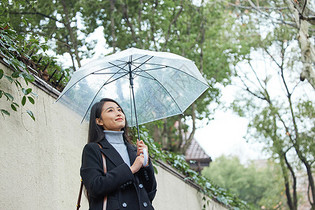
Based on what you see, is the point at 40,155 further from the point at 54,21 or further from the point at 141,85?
the point at 54,21

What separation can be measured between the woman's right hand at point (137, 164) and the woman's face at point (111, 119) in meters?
0.39

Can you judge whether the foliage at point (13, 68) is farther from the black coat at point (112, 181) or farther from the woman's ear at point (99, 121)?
the black coat at point (112, 181)

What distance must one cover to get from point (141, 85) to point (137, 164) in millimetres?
1318

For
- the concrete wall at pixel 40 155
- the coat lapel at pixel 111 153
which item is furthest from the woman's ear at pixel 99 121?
the concrete wall at pixel 40 155

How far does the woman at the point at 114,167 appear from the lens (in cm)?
260

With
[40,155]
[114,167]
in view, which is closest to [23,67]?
[40,155]

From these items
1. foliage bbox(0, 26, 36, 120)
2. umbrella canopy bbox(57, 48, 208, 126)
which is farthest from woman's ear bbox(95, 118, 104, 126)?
foliage bbox(0, 26, 36, 120)

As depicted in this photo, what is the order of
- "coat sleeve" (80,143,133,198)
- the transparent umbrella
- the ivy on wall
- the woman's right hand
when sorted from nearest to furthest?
"coat sleeve" (80,143,133,198) < the woman's right hand < the ivy on wall < the transparent umbrella

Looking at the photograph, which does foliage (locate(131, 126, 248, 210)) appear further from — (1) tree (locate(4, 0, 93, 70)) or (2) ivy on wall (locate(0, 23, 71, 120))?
(1) tree (locate(4, 0, 93, 70))

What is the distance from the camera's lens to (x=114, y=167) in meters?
2.76

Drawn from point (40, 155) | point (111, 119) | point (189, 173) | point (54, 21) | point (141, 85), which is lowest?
point (40, 155)

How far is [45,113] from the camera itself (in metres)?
4.09

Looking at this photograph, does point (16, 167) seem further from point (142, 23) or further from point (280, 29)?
point (280, 29)

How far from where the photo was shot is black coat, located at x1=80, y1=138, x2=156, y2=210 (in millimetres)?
2574
